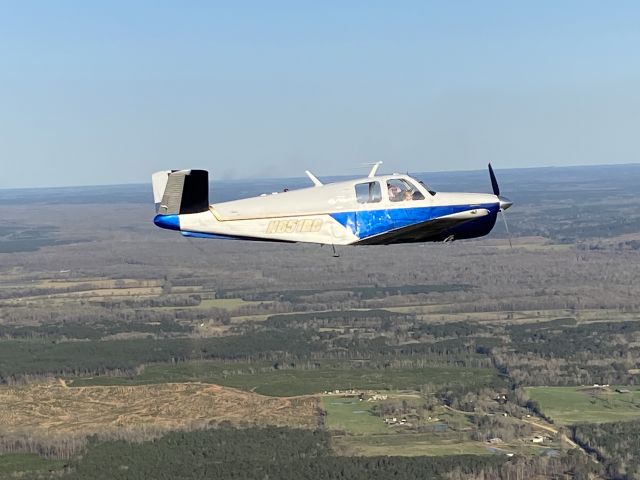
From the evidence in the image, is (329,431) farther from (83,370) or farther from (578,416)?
(83,370)

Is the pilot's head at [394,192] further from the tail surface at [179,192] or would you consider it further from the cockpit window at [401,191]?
the tail surface at [179,192]

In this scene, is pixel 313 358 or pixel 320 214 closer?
pixel 320 214

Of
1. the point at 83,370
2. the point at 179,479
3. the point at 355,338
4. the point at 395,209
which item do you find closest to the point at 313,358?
the point at 355,338

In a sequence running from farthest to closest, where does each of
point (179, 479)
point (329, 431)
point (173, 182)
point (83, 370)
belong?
point (83, 370)
point (329, 431)
point (179, 479)
point (173, 182)

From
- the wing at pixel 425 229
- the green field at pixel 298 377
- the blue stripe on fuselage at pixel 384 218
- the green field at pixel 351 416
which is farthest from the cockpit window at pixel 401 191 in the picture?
the green field at pixel 298 377

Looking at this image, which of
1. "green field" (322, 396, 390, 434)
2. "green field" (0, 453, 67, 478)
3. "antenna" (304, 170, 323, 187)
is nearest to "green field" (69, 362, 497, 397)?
"green field" (322, 396, 390, 434)

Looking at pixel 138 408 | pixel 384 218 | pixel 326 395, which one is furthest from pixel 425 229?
pixel 326 395
